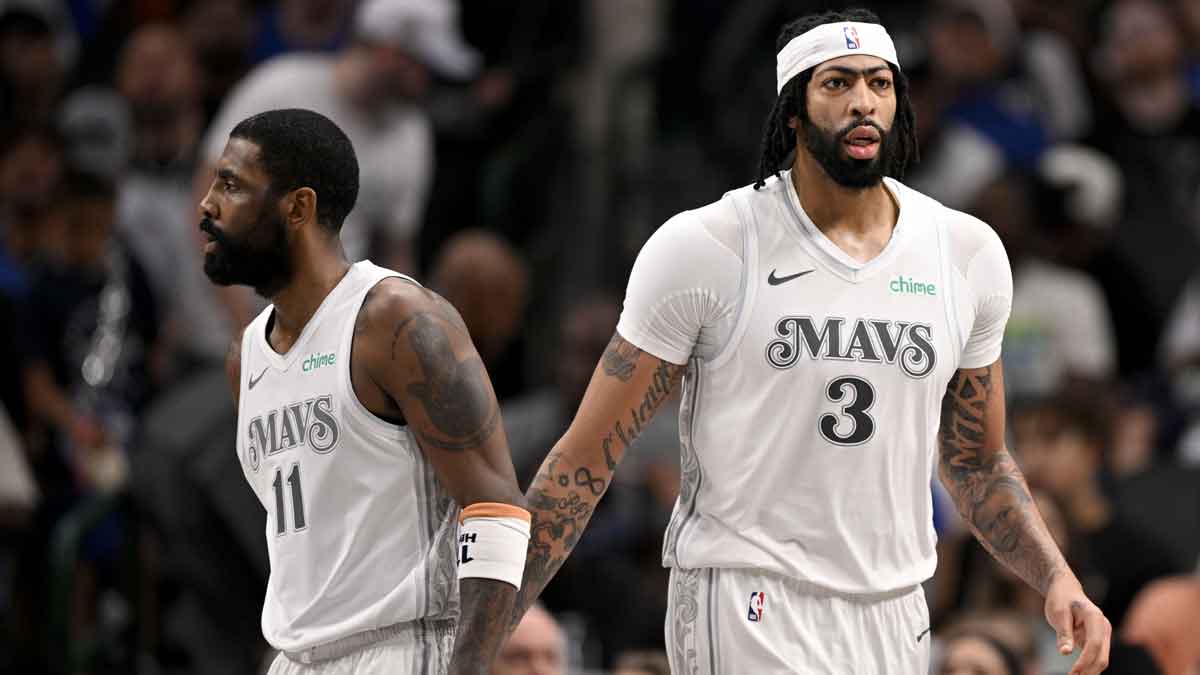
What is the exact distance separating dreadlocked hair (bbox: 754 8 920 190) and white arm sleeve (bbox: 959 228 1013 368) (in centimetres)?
31

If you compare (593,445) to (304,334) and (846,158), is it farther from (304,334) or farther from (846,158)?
(846,158)

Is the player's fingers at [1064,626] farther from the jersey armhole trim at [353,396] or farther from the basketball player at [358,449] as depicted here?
the jersey armhole trim at [353,396]

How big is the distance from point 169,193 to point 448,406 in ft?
18.7

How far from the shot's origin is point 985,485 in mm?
5918

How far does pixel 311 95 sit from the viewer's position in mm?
8891

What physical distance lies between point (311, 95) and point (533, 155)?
8.85 feet

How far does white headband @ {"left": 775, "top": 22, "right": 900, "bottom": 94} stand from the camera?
18.3 ft

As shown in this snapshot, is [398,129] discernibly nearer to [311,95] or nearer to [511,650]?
[311,95]

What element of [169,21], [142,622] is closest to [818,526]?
[142,622]

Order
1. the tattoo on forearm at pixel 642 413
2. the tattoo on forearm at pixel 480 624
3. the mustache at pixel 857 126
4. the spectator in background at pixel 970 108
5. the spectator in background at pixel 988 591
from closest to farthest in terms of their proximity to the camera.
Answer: the tattoo on forearm at pixel 480 624 < the mustache at pixel 857 126 < the tattoo on forearm at pixel 642 413 < the spectator in background at pixel 988 591 < the spectator in background at pixel 970 108

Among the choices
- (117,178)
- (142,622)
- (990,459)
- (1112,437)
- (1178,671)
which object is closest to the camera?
(990,459)

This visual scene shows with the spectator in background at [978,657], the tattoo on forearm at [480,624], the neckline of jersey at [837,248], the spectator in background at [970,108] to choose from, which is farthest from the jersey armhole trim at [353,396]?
the spectator in background at [970,108]

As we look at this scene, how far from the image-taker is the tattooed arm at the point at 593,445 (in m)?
5.70

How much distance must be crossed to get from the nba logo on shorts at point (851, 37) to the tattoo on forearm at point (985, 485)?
91cm
